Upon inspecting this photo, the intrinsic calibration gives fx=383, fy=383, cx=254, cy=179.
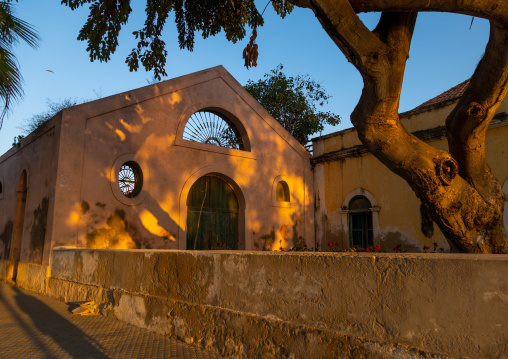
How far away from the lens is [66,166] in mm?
8109

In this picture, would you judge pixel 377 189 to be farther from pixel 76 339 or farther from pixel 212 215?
pixel 76 339

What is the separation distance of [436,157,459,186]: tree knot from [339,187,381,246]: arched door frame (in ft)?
24.6

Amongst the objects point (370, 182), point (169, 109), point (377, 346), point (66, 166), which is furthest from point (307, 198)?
point (377, 346)

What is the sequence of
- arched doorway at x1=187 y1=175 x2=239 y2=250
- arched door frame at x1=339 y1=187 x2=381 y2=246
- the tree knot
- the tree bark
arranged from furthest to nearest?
arched door frame at x1=339 y1=187 x2=381 y2=246
arched doorway at x1=187 y1=175 x2=239 y2=250
the tree knot
the tree bark

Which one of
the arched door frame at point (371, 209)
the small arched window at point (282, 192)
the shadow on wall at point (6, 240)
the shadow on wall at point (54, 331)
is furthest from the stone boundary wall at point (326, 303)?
the arched door frame at point (371, 209)

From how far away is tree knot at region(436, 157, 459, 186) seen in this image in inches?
152

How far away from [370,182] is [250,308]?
896 cm

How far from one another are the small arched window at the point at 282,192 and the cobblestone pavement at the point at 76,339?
7512mm

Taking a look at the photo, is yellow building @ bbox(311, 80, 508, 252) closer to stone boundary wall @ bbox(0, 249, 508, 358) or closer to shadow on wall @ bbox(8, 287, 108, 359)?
stone boundary wall @ bbox(0, 249, 508, 358)

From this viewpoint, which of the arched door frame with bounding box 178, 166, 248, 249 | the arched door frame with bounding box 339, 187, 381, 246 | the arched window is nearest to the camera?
the arched door frame with bounding box 178, 166, 248, 249

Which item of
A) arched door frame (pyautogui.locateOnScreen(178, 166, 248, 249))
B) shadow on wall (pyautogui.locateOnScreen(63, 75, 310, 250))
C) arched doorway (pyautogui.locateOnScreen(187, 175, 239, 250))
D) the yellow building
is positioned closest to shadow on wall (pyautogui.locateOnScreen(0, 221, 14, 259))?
shadow on wall (pyautogui.locateOnScreen(63, 75, 310, 250))

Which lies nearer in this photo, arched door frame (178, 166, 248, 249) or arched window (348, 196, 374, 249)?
arched door frame (178, 166, 248, 249)

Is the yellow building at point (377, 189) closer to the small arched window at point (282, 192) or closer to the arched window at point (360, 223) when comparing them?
the arched window at point (360, 223)

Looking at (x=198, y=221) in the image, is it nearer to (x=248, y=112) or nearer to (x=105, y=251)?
(x=248, y=112)
